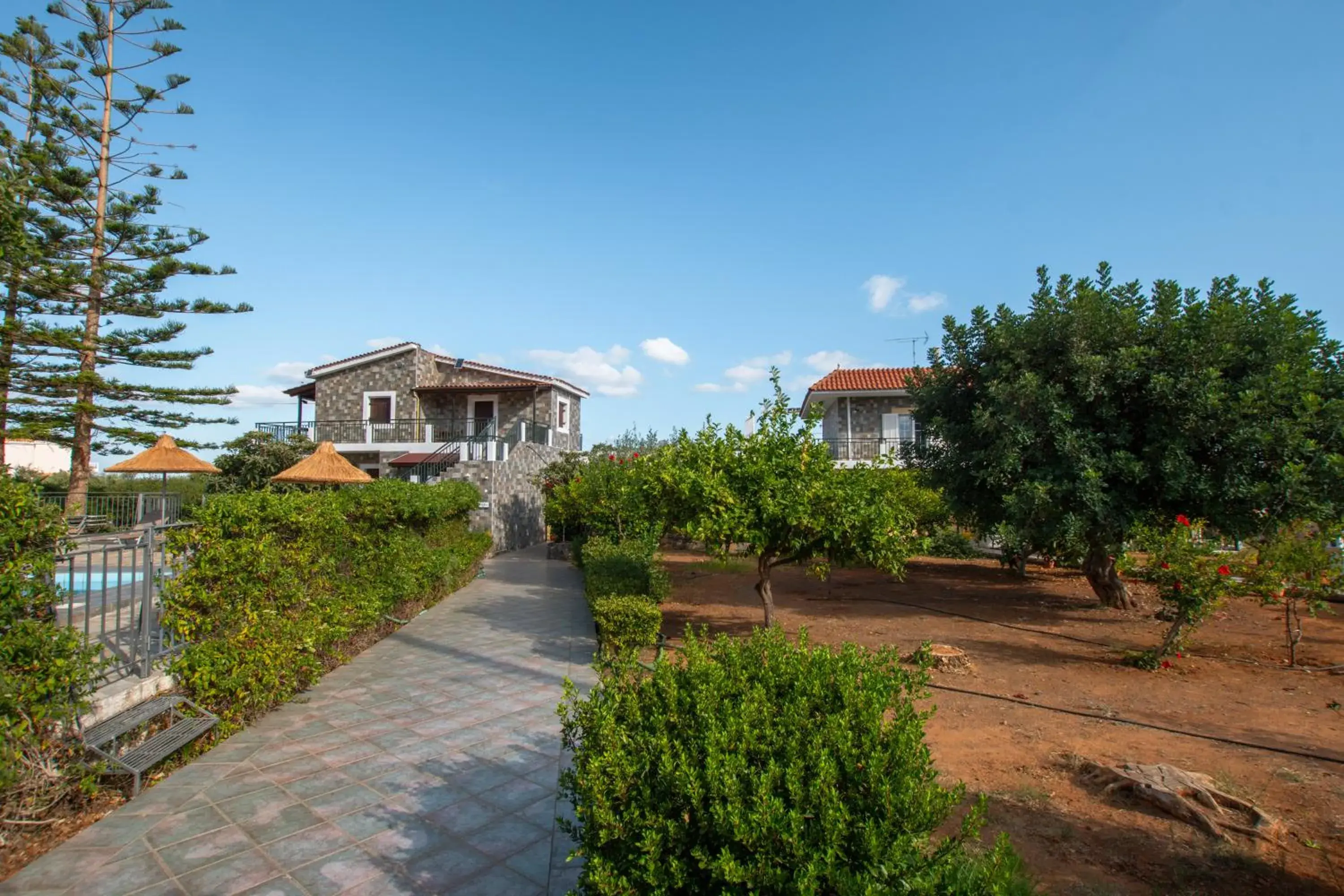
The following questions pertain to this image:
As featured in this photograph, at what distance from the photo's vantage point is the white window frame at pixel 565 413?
Result: 2975cm

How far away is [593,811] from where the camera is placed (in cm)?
236

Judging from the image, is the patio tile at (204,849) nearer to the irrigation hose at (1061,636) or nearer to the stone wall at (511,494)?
the irrigation hose at (1061,636)

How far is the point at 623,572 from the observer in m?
10.9

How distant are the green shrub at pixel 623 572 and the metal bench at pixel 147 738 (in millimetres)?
5183

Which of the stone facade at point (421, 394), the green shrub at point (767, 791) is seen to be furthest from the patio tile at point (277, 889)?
the stone facade at point (421, 394)

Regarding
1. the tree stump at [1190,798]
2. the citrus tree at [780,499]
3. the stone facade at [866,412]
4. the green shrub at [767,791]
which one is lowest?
the tree stump at [1190,798]

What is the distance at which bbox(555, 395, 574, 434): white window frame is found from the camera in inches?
1171

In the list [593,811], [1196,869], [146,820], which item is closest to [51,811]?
[146,820]

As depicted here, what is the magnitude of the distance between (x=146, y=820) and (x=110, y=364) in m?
22.6

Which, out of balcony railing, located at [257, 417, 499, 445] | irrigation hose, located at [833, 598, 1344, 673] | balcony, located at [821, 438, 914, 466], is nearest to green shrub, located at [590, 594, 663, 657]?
irrigation hose, located at [833, 598, 1344, 673]

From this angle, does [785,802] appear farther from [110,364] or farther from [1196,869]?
[110,364]

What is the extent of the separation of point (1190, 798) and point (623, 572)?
7.78m

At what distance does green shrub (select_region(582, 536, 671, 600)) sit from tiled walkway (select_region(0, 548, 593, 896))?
2.62 meters

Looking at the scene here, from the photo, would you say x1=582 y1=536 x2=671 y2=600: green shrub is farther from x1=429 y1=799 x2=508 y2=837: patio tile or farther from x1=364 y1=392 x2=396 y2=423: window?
Result: x1=364 y1=392 x2=396 y2=423: window
